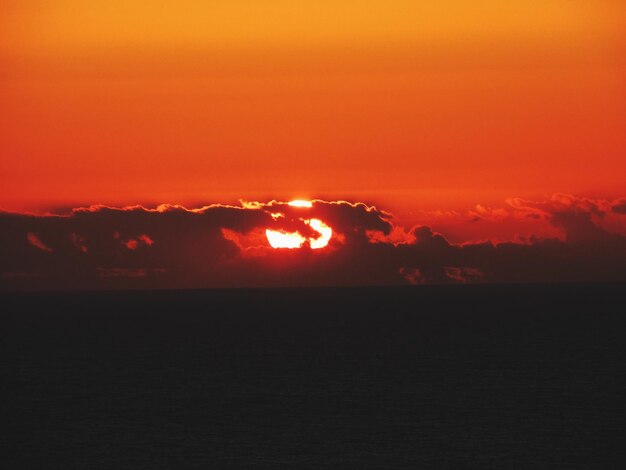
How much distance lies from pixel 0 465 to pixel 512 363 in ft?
203

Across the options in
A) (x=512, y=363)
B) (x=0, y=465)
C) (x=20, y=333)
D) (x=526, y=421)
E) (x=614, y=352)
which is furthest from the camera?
(x=20, y=333)

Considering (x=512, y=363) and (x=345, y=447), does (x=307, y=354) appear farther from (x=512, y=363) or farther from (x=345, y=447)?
(x=345, y=447)

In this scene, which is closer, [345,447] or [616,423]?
[345,447]

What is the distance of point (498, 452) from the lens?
63.3 meters

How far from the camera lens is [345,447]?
65.0 meters

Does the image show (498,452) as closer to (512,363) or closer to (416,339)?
(512,363)

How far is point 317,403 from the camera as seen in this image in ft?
272

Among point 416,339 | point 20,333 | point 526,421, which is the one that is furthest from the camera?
point 20,333

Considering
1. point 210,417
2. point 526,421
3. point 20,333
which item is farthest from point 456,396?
point 20,333

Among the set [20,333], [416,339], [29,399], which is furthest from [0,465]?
[20,333]

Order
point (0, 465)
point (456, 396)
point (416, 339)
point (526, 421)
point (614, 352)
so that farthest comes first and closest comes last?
point (416, 339), point (614, 352), point (456, 396), point (526, 421), point (0, 465)

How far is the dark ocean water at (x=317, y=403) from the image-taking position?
6300 centimetres

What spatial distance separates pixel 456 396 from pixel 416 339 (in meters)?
62.4

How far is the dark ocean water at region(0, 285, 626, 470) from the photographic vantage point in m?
63.0
